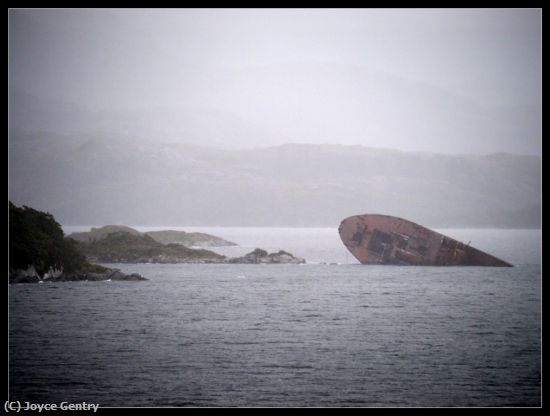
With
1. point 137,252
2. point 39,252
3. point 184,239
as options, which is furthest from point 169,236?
point 39,252

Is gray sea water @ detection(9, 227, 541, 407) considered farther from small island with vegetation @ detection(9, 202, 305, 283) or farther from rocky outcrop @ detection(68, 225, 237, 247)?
rocky outcrop @ detection(68, 225, 237, 247)

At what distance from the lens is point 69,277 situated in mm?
62656

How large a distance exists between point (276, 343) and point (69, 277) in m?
31.2

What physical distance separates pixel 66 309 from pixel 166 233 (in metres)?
78.4

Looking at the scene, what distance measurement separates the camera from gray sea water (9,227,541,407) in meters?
30.6

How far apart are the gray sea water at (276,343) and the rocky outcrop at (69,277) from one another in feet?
4.46

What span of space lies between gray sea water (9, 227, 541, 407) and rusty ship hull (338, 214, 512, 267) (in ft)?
43.2

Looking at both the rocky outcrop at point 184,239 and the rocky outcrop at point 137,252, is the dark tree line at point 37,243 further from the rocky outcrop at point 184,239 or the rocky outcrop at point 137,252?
the rocky outcrop at point 184,239

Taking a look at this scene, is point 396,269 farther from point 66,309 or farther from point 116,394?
point 116,394

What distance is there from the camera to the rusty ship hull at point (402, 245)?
81250mm

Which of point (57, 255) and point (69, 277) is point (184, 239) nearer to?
point (69, 277)

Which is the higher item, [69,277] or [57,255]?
[57,255]

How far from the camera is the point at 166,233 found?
12731 cm
